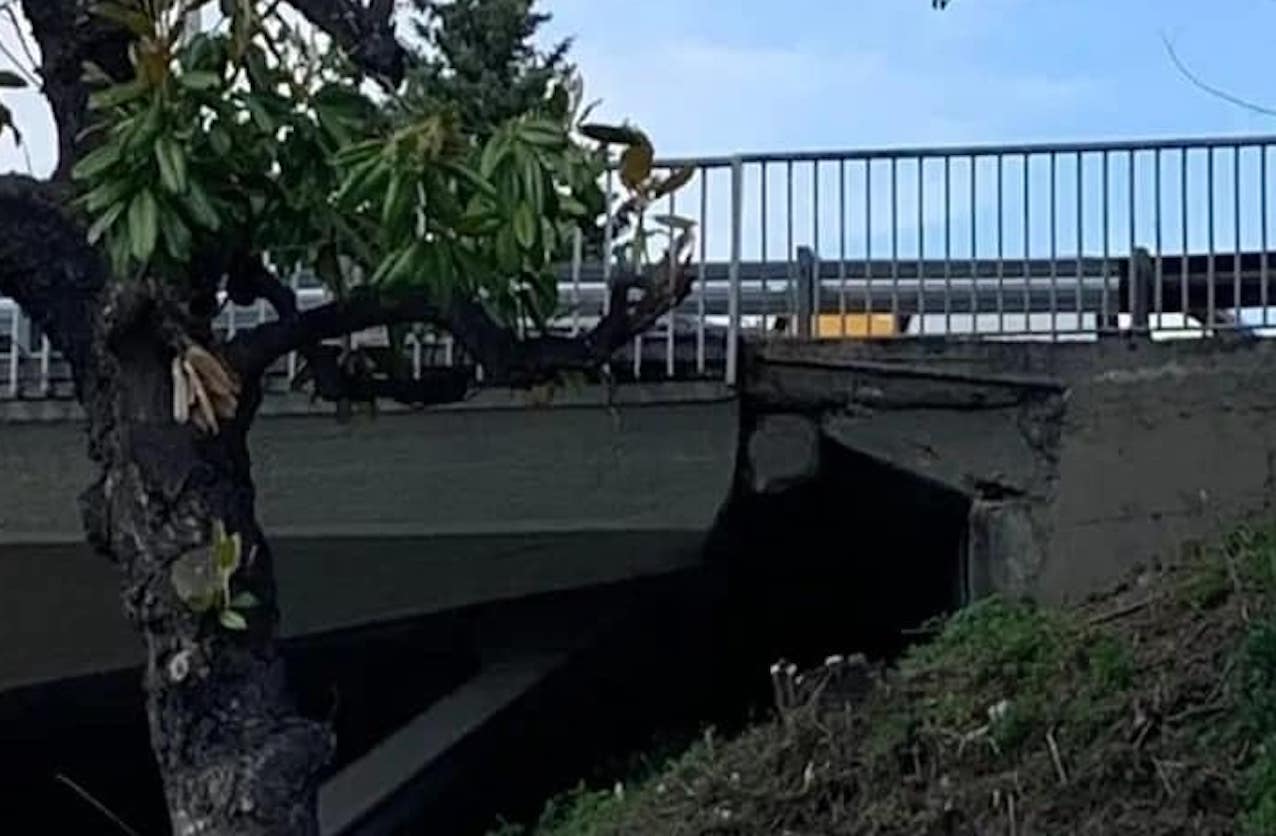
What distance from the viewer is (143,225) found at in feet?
17.3

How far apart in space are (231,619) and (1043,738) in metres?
2.90

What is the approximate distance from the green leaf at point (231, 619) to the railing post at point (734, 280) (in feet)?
13.2

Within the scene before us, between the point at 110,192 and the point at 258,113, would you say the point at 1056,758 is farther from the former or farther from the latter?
the point at 110,192

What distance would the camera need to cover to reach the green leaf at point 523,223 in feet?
17.7

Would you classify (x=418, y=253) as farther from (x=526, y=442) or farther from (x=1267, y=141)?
(x=1267, y=141)

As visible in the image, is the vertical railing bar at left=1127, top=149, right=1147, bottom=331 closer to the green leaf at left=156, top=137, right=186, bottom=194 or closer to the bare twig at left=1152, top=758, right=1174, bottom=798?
the bare twig at left=1152, top=758, right=1174, bottom=798

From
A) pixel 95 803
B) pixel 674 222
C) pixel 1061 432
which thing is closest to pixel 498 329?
pixel 674 222

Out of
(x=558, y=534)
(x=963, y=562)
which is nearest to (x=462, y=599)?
(x=558, y=534)

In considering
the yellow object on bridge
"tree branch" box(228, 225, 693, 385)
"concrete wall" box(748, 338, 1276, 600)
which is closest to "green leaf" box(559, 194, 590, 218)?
"tree branch" box(228, 225, 693, 385)

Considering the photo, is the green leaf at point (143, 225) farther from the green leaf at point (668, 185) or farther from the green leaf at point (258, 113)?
the green leaf at point (668, 185)

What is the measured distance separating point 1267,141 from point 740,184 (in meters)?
2.14

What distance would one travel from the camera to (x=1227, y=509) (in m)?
9.19

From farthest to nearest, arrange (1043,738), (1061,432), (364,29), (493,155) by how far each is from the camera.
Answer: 1. (1061,432)
2. (1043,738)
3. (364,29)
4. (493,155)

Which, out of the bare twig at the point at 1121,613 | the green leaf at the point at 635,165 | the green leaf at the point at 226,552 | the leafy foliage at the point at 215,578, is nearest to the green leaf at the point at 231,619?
the leafy foliage at the point at 215,578
